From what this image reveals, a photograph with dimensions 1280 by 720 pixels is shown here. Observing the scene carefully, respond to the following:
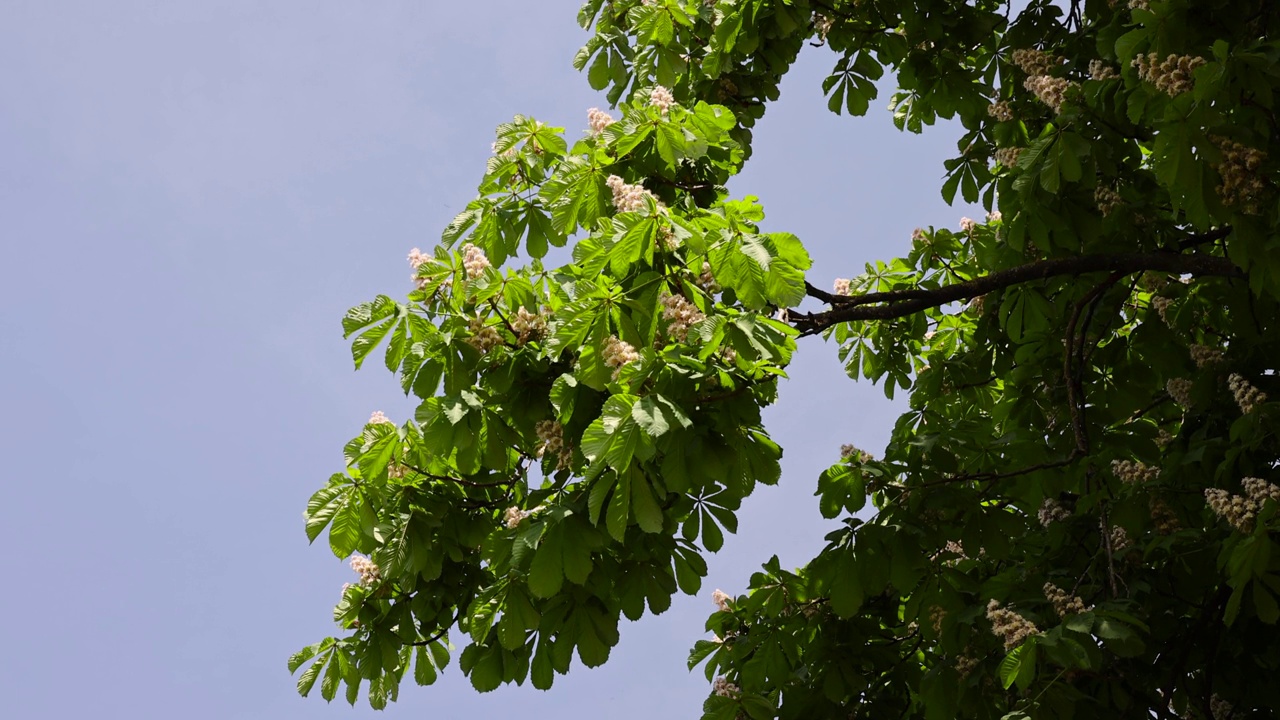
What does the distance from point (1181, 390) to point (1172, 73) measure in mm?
2068

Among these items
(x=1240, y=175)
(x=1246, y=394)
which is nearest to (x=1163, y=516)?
(x=1246, y=394)

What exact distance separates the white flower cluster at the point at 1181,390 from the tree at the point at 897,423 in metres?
0.01

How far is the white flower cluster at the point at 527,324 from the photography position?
4406mm

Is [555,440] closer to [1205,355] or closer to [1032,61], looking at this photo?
[1205,355]

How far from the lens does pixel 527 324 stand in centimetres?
441

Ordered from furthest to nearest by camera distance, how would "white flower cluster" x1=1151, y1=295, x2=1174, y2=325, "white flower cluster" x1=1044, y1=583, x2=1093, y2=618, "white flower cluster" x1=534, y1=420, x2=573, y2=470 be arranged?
"white flower cluster" x1=1151, y1=295, x2=1174, y2=325
"white flower cluster" x1=1044, y1=583, x2=1093, y2=618
"white flower cluster" x1=534, y1=420, x2=573, y2=470

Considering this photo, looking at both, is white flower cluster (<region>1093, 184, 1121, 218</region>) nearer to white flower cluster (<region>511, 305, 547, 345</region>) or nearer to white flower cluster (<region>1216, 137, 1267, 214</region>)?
white flower cluster (<region>1216, 137, 1267, 214</region>)

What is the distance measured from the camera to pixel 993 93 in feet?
23.5

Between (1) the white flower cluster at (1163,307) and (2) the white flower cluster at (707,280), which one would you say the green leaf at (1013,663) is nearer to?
(2) the white flower cluster at (707,280)

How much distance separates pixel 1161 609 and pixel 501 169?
367 centimetres

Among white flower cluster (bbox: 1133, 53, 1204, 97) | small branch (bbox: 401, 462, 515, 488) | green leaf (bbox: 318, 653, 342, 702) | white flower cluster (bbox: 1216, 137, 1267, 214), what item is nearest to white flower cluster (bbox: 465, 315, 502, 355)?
small branch (bbox: 401, 462, 515, 488)

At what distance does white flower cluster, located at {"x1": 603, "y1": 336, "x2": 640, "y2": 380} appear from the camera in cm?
373

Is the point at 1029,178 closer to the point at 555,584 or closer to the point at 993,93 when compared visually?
the point at 993,93

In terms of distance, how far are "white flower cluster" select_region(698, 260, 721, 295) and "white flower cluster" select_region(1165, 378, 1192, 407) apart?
289 cm
